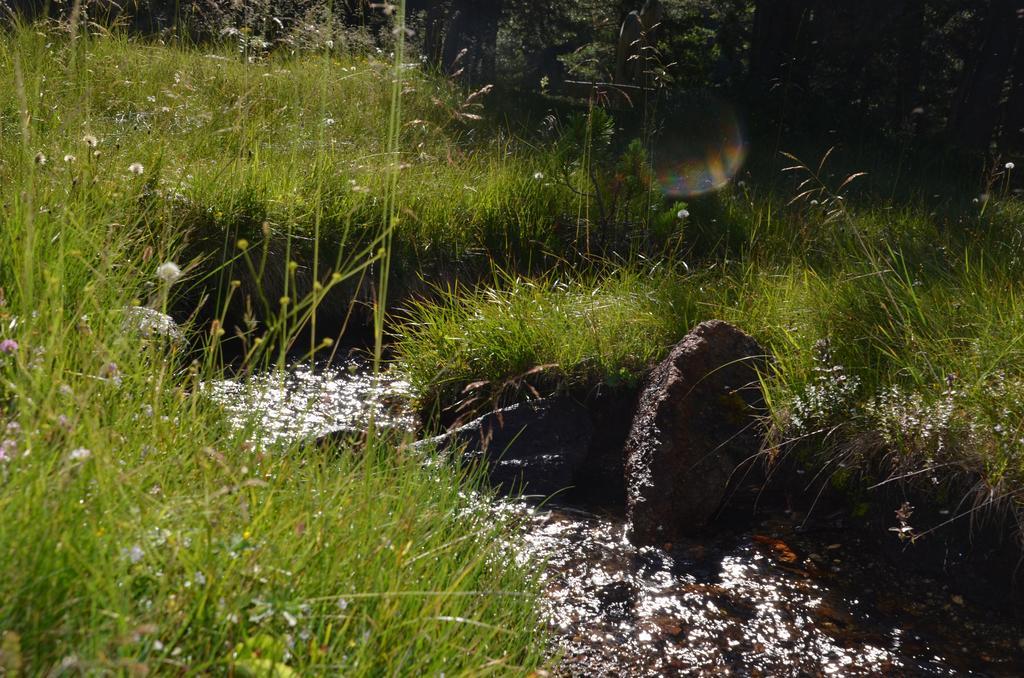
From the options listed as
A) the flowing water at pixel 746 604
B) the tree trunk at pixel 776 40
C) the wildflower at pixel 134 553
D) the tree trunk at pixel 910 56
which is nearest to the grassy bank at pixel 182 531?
the wildflower at pixel 134 553

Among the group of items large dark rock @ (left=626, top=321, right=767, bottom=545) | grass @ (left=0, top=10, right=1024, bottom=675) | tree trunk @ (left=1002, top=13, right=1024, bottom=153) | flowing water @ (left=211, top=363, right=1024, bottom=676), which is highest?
tree trunk @ (left=1002, top=13, right=1024, bottom=153)

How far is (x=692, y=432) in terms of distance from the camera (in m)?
4.11

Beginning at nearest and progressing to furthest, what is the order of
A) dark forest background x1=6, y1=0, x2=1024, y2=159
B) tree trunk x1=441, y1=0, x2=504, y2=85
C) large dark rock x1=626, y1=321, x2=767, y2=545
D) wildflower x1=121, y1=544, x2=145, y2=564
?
1. wildflower x1=121, y1=544, x2=145, y2=564
2. large dark rock x1=626, y1=321, x2=767, y2=545
3. dark forest background x1=6, y1=0, x2=1024, y2=159
4. tree trunk x1=441, y1=0, x2=504, y2=85

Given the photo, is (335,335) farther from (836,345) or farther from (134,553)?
(134,553)

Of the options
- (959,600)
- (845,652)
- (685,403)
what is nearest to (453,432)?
(685,403)

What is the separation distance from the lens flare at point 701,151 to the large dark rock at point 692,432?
12.1 feet

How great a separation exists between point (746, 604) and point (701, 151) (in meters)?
7.64

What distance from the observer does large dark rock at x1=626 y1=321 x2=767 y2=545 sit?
154 inches

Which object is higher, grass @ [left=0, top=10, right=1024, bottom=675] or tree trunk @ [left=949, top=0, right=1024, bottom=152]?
tree trunk @ [left=949, top=0, right=1024, bottom=152]

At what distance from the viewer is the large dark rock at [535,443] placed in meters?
4.33

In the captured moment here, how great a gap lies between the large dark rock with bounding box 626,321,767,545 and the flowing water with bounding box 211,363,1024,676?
0.43ft

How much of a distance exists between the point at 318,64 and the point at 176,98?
2.70 meters

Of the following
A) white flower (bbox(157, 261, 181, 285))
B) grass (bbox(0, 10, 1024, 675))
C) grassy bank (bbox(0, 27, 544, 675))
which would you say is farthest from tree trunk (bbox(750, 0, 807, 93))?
white flower (bbox(157, 261, 181, 285))

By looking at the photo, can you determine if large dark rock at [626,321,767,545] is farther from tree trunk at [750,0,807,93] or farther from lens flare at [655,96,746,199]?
tree trunk at [750,0,807,93]
